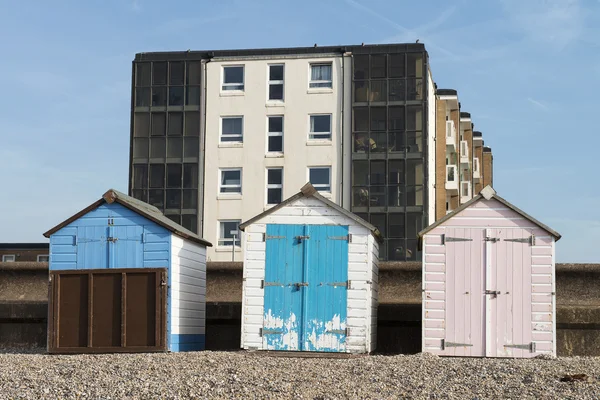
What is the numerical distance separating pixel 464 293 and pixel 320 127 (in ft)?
118

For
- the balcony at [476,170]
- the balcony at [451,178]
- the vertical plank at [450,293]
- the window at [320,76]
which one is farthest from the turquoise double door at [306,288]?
the balcony at [476,170]

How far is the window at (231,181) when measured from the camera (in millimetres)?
54438

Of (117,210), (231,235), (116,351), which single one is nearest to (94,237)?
(117,210)

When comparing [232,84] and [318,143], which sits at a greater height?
[232,84]

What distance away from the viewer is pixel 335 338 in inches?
750

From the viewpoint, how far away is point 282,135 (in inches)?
2133

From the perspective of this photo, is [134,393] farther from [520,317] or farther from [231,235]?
[231,235]

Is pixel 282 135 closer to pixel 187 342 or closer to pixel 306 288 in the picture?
pixel 187 342

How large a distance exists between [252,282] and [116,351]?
2957 mm

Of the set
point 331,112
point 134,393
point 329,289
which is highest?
point 331,112

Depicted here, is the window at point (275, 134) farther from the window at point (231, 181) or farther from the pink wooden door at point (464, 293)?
the pink wooden door at point (464, 293)

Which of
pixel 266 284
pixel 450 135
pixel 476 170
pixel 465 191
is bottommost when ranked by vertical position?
pixel 266 284

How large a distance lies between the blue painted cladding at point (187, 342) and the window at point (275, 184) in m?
32.1

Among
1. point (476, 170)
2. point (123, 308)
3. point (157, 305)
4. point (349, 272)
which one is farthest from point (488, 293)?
point (476, 170)
